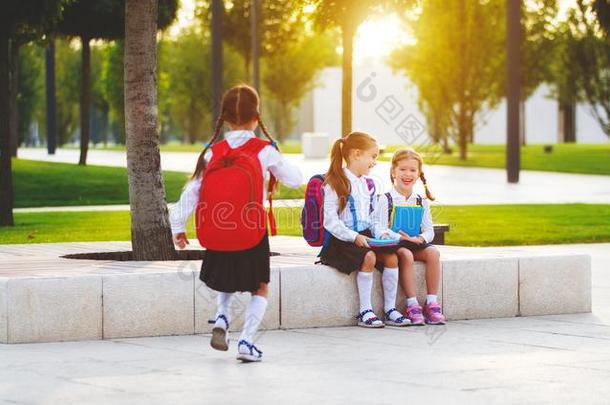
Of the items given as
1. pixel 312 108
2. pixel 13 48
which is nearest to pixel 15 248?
pixel 13 48

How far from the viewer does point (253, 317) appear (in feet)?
25.2

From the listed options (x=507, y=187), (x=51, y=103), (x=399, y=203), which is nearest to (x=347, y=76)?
(x=507, y=187)

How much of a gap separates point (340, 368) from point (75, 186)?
2013cm

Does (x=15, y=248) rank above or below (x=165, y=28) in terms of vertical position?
below

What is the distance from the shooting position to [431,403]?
643 cm

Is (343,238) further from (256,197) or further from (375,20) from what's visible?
(375,20)

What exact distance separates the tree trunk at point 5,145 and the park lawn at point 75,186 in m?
5.47

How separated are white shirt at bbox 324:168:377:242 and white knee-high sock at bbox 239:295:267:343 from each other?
136 cm

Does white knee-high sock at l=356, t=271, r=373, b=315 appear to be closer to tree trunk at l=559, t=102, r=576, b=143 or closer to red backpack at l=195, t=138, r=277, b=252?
red backpack at l=195, t=138, r=277, b=252

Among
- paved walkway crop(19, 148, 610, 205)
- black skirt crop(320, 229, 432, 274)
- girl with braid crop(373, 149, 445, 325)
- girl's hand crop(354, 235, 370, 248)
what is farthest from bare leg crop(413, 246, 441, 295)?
paved walkway crop(19, 148, 610, 205)

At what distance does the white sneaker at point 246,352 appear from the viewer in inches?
302

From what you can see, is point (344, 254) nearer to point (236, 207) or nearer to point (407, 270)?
point (407, 270)

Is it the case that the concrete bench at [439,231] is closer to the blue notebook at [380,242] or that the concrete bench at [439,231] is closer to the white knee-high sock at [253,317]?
the blue notebook at [380,242]

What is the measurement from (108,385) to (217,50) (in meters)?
20.8
